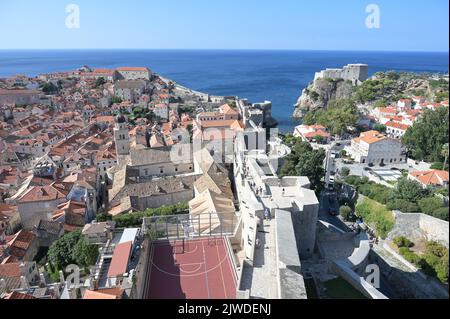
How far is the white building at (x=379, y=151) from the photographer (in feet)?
72.3

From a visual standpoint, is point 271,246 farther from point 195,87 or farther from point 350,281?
point 195,87

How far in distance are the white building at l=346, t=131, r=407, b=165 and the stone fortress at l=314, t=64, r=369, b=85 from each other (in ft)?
95.2

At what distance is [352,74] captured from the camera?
50844 mm

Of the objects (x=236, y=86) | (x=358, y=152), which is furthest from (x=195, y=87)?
(x=358, y=152)

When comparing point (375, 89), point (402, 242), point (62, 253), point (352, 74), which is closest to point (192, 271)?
point (62, 253)

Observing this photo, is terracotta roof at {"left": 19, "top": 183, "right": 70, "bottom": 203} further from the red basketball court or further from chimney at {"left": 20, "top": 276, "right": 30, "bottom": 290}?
the red basketball court

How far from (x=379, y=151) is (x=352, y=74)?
32377mm

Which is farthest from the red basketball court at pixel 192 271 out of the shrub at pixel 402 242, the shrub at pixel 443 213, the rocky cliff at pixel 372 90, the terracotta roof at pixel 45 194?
the rocky cliff at pixel 372 90

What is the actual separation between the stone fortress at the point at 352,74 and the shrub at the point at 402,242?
3953 centimetres

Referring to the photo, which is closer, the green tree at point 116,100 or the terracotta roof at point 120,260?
the terracotta roof at point 120,260

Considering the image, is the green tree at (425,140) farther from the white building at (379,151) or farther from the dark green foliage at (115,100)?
the dark green foliage at (115,100)

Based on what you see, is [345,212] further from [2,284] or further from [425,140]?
[2,284]
